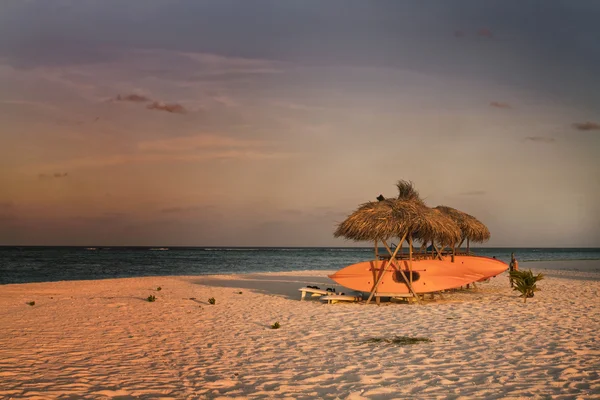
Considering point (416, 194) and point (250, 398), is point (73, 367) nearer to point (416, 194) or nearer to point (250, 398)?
point (250, 398)

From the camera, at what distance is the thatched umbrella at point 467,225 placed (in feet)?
68.1

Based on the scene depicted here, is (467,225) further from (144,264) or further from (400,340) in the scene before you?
(144,264)

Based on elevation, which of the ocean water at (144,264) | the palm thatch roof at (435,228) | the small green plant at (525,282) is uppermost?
the palm thatch roof at (435,228)

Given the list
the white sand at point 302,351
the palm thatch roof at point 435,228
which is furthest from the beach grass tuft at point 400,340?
the palm thatch roof at point 435,228

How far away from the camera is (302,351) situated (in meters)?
9.10

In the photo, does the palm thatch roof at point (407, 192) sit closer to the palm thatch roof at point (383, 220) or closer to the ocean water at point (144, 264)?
the palm thatch roof at point (383, 220)

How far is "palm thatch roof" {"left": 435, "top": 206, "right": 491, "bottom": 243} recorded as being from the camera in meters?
20.8

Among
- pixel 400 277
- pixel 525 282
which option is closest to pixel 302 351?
pixel 400 277

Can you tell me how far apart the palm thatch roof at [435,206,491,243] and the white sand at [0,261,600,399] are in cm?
525

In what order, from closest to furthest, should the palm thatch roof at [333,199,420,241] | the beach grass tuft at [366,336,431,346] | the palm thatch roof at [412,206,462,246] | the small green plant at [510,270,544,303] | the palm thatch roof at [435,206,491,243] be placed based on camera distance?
the beach grass tuft at [366,336,431,346]
the palm thatch roof at [333,199,420,241]
the palm thatch roof at [412,206,462,246]
the small green plant at [510,270,544,303]
the palm thatch roof at [435,206,491,243]

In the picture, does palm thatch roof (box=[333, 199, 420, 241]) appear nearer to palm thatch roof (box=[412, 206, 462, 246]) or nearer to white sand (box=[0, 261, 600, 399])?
palm thatch roof (box=[412, 206, 462, 246])

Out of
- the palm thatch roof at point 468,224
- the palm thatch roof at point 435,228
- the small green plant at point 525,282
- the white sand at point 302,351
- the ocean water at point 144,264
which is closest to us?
the white sand at point 302,351

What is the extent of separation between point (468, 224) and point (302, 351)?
1343 centimetres

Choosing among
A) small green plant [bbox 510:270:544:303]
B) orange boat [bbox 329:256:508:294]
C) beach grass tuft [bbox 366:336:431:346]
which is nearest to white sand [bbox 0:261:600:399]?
beach grass tuft [bbox 366:336:431:346]
